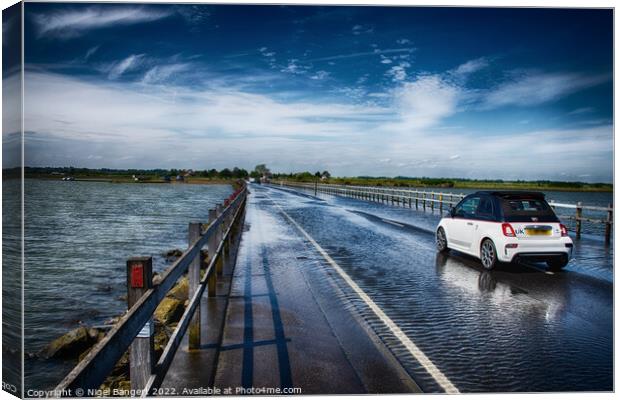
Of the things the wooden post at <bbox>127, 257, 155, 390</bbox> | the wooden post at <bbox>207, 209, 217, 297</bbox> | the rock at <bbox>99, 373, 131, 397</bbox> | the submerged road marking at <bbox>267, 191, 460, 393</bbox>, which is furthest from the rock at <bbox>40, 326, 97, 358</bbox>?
the wooden post at <bbox>127, 257, 155, 390</bbox>

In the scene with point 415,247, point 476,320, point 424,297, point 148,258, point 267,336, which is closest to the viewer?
point 148,258

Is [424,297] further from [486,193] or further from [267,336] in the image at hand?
[486,193]

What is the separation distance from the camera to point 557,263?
33.0 feet

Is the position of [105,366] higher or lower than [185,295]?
higher

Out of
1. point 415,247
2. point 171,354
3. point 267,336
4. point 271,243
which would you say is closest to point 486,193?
point 415,247

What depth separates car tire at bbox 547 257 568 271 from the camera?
32.2 ft

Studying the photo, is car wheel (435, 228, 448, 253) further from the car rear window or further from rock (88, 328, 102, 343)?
rock (88, 328, 102, 343)

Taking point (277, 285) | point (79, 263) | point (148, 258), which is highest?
point (148, 258)

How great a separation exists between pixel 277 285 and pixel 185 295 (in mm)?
3063

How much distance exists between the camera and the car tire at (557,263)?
9814 millimetres

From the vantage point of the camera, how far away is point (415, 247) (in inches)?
514

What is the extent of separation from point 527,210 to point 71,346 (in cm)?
877

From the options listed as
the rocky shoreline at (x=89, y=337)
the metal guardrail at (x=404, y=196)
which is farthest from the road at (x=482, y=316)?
the metal guardrail at (x=404, y=196)

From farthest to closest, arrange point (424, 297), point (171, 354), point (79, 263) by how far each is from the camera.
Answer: point (79, 263)
point (424, 297)
point (171, 354)
